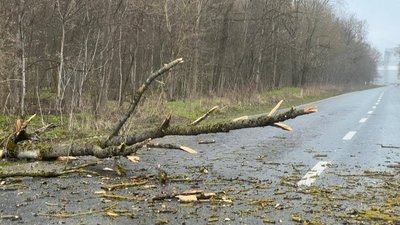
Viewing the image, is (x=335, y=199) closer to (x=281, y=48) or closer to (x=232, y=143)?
(x=232, y=143)

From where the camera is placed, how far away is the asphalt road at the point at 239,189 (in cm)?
450

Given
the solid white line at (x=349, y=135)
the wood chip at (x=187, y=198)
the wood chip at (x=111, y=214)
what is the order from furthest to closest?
the solid white line at (x=349, y=135), the wood chip at (x=187, y=198), the wood chip at (x=111, y=214)

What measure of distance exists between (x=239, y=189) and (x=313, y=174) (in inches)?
64.7

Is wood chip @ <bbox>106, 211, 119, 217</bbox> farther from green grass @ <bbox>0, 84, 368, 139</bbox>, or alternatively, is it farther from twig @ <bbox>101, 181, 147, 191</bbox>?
green grass @ <bbox>0, 84, 368, 139</bbox>

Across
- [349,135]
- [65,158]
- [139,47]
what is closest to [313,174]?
[65,158]

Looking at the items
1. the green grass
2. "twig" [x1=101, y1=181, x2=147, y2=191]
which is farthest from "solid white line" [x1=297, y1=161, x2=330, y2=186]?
the green grass

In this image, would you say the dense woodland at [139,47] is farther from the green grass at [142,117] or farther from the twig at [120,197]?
the twig at [120,197]

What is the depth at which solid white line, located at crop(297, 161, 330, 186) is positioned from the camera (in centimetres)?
617

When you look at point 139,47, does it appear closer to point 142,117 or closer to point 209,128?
point 142,117

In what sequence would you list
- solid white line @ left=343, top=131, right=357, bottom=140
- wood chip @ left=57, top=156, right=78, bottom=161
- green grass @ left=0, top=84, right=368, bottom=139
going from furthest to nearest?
solid white line @ left=343, top=131, right=357, bottom=140 → green grass @ left=0, top=84, right=368, bottom=139 → wood chip @ left=57, top=156, right=78, bottom=161

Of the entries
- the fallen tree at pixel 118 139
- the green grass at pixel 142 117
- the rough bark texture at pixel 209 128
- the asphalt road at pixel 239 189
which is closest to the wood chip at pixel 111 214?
the asphalt road at pixel 239 189

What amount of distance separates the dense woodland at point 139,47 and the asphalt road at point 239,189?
3.30m

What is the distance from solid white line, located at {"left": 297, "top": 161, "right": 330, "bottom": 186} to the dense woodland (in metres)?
4.13

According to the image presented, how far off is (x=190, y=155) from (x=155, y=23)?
16.6 meters
